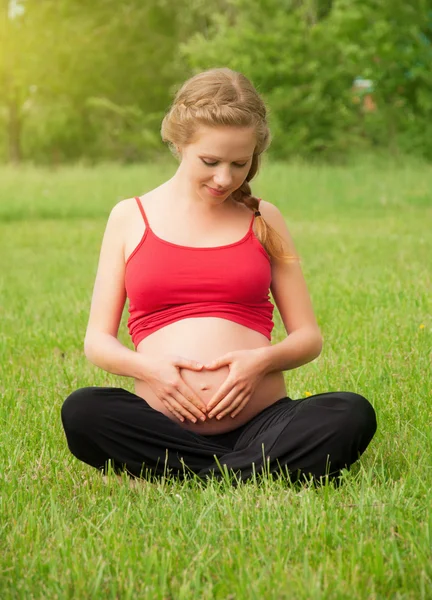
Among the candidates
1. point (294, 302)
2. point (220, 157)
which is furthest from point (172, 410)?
point (220, 157)

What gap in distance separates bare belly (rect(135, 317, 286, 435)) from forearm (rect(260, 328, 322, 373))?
0.26 feet

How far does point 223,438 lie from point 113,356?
47cm

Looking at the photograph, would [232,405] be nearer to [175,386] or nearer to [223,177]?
[175,386]

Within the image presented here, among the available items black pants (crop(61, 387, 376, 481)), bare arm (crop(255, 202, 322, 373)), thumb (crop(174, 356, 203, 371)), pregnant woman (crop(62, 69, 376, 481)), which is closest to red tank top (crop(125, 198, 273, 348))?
pregnant woman (crop(62, 69, 376, 481))

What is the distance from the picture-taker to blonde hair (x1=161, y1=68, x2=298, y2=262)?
312cm

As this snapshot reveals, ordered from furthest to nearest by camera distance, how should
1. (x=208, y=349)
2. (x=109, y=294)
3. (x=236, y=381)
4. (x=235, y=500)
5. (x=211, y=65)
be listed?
1. (x=211, y=65)
2. (x=109, y=294)
3. (x=208, y=349)
4. (x=236, y=381)
5. (x=235, y=500)

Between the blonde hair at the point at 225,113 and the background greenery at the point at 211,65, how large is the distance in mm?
20839

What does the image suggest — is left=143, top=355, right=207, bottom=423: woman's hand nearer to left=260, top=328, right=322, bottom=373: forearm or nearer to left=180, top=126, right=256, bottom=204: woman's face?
left=260, top=328, right=322, bottom=373: forearm

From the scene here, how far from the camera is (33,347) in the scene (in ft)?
18.0

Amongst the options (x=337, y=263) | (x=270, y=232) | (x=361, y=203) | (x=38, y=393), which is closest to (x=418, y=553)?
(x=270, y=232)

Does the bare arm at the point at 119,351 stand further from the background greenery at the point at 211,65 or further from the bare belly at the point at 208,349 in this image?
the background greenery at the point at 211,65

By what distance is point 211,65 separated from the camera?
2725cm

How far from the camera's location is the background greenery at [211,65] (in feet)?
79.0

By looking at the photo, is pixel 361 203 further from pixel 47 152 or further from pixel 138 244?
pixel 47 152
